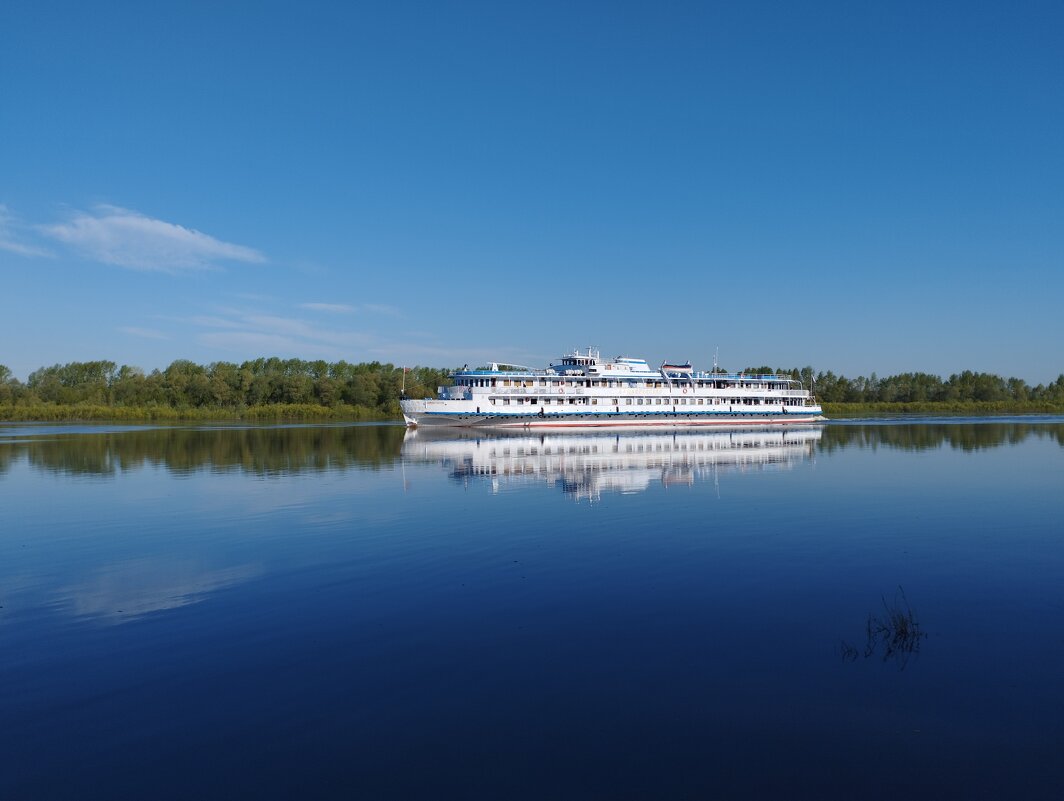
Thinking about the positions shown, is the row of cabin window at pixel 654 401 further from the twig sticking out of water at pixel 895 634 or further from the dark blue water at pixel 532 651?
the twig sticking out of water at pixel 895 634

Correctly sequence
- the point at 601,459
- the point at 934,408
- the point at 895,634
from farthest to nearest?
the point at 934,408, the point at 601,459, the point at 895,634

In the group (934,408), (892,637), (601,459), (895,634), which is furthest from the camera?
(934,408)

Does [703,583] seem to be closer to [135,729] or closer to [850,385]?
[135,729]

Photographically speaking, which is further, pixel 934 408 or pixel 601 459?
pixel 934 408

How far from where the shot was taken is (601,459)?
3959cm

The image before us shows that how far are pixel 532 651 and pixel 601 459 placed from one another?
30.1 m

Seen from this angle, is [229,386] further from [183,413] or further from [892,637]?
[892,637]

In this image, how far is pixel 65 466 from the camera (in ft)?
115

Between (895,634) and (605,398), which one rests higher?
(605,398)

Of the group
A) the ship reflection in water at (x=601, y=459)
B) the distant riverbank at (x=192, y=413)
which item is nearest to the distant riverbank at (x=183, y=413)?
the distant riverbank at (x=192, y=413)

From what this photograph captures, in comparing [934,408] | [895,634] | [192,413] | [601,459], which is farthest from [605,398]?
[934,408]

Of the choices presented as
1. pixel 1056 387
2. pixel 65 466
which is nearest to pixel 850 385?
pixel 1056 387

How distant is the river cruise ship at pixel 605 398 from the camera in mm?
73688

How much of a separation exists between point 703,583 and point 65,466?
33505 millimetres
